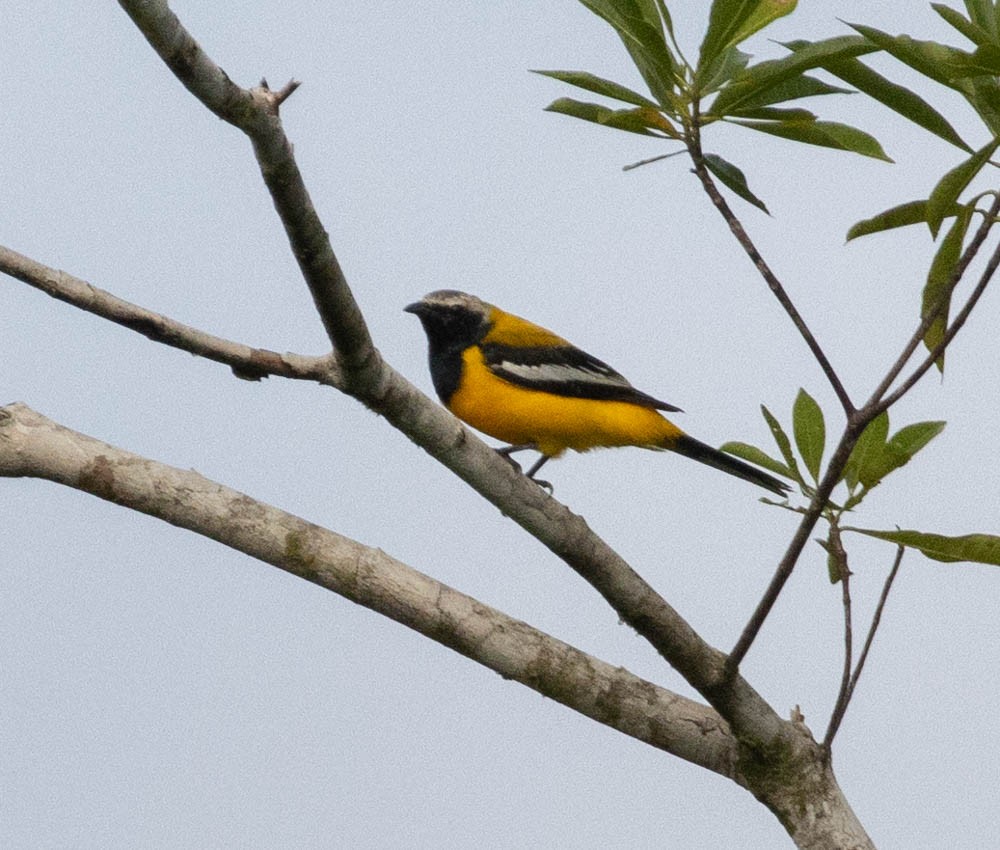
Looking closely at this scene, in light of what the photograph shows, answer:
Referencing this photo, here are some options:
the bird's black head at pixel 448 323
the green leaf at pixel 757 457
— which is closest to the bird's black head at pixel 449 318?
the bird's black head at pixel 448 323

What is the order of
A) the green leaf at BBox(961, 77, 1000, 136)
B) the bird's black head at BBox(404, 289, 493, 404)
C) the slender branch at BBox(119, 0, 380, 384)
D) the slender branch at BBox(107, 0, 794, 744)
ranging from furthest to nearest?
the bird's black head at BBox(404, 289, 493, 404)
the green leaf at BBox(961, 77, 1000, 136)
the slender branch at BBox(107, 0, 794, 744)
the slender branch at BBox(119, 0, 380, 384)

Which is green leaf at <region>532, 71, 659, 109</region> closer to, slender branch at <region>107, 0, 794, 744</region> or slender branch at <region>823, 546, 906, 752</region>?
slender branch at <region>107, 0, 794, 744</region>

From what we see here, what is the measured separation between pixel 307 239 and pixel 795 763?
2.68 metres

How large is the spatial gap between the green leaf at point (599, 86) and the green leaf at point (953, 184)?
0.83 meters

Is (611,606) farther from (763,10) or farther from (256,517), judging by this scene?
(763,10)

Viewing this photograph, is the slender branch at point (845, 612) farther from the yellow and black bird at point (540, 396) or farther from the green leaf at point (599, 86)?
the yellow and black bird at point (540, 396)

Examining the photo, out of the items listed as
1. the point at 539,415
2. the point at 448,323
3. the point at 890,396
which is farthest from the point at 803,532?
the point at 448,323

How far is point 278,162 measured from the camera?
3309 millimetres

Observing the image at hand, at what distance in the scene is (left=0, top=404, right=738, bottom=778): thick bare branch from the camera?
4.09m

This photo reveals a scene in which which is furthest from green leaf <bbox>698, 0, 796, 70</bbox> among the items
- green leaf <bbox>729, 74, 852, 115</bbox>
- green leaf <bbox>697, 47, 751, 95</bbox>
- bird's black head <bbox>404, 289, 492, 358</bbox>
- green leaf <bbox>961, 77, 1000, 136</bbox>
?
bird's black head <bbox>404, 289, 492, 358</bbox>

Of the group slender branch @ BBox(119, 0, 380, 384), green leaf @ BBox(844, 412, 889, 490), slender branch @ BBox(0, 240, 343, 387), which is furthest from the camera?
green leaf @ BBox(844, 412, 889, 490)

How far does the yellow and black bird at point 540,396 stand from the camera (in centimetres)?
699

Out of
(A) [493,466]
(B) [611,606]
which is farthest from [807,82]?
(B) [611,606]

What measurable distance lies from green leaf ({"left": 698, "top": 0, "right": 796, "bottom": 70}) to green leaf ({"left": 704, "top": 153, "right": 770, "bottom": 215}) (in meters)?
0.35
